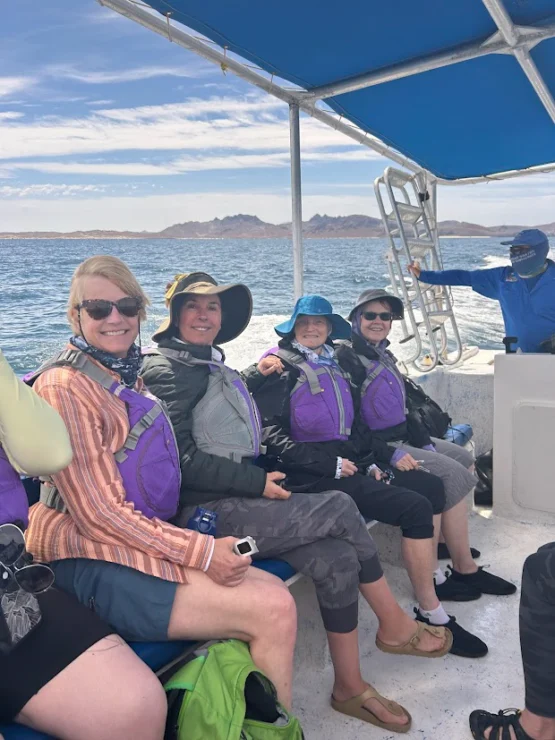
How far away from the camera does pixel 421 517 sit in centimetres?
214

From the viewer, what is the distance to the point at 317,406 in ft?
7.73

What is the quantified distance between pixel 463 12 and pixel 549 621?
2.14 m

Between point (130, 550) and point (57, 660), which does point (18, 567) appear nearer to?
point (57, 660)

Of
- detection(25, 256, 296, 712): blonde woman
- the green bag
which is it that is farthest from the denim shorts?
the green bag

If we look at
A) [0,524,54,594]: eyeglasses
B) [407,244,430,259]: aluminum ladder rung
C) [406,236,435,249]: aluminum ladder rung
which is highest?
[406,236,435,249]: aluminum ladder rung

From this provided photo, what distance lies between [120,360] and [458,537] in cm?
161

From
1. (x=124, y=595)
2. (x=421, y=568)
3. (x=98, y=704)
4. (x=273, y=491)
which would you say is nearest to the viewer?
(x=98, y=704)

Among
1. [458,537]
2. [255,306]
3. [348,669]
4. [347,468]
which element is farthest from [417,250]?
[255,306]

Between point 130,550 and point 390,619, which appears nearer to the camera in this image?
point 130,550

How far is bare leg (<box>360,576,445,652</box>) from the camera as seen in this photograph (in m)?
1.89

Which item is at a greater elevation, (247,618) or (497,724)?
(247,618)

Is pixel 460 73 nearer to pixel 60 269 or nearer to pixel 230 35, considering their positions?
pixel 230 35

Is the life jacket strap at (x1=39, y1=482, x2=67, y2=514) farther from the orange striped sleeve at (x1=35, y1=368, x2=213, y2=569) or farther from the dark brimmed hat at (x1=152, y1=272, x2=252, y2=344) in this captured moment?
the dark brimmed hat at (x1=152, y1=272, x2=252, y2=344)

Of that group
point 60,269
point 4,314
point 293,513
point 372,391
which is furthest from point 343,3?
point 60,269
